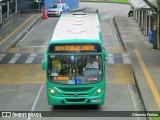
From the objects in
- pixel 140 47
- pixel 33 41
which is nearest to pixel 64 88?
Answer: pixel 140 47

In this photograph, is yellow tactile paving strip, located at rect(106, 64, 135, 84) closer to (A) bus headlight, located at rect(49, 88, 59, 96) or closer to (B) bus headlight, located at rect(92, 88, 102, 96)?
(B) bus headlight, located at rect(92, 88, 102, 96)

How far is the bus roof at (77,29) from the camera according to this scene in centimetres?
1688

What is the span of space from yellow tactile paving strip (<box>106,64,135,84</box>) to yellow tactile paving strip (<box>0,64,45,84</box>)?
132 inches

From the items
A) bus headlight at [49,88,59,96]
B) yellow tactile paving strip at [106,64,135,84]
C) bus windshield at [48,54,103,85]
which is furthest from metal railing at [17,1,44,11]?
bus headlight at [49,88,59,96]

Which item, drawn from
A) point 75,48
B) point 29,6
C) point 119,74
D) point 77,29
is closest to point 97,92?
point 75,48

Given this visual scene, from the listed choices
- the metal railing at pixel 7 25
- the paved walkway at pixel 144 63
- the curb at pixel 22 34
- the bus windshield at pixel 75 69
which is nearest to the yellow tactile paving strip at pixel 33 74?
the paved walkway at pixel 144 63

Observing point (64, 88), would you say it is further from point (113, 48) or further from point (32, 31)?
point (32, 31)

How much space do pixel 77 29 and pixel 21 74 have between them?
7061 millimetres

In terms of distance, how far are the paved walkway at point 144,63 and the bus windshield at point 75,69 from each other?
7.46ft

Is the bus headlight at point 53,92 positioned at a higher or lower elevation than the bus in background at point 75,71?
lower

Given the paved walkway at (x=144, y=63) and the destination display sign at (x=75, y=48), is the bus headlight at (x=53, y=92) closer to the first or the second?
the destination display sign at (x=75, y=48)

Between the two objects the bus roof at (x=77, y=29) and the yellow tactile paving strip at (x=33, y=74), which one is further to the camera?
the yellow tactile paving strip at (x=33, y=74)

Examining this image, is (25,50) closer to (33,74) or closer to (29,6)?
(33,74)

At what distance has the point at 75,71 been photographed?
16.5m
